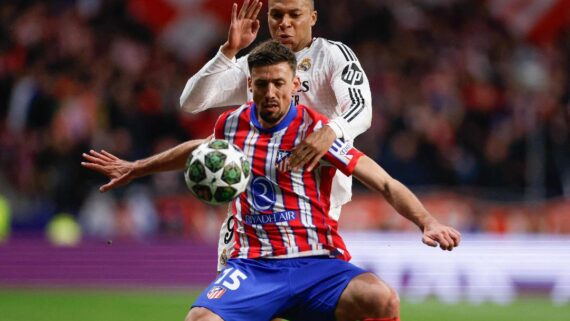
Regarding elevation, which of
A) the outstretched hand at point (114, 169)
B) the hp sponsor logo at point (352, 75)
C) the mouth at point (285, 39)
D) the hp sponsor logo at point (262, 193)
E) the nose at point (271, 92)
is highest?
the mouth at point (285, 39)

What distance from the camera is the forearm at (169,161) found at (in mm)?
6336

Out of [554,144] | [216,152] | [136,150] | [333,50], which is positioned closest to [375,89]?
[554,144]

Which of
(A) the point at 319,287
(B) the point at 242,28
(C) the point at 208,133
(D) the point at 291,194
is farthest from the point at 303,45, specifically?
(C) the point at 208,133

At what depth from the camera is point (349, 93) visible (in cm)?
636

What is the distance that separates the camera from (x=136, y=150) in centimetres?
1377

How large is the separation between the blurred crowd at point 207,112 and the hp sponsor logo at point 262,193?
773 centimetres

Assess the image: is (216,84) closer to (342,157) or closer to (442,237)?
(342,157)

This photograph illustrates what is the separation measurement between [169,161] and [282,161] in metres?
0.81

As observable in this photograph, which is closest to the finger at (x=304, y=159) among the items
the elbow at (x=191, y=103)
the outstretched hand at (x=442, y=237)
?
the outstretched hand at (x=442, y=237)

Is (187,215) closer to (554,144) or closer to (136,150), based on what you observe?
(136,150)

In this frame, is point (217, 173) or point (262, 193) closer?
point (217, 173)

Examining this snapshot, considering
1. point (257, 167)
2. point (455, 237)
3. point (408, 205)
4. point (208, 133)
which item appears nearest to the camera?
point (455, 237)

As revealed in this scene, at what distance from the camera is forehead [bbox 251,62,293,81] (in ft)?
19.1

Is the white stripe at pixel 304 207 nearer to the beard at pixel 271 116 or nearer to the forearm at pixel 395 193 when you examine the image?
the beard at pixel 271 116
